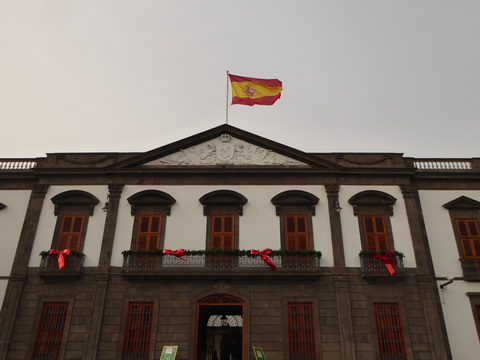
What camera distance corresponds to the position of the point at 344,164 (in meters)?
20.3

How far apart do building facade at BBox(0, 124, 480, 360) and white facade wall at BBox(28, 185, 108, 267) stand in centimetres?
6

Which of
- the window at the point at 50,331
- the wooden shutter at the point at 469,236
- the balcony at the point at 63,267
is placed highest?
the wooden shutter at the point at 469,236

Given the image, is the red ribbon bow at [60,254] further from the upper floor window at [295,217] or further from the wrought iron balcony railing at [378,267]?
the wrought iron balcony railing at [378,267]

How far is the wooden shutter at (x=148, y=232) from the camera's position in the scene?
18609 millimetres

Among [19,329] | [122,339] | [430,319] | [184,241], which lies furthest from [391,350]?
[19,329]

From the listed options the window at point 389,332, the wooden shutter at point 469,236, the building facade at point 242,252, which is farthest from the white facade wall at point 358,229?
the wooden shutter at point 469,236

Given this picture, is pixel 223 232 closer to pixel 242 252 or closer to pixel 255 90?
pixel 242 252

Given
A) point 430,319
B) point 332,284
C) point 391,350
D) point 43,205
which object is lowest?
point 391,350

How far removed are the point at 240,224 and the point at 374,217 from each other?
633cm

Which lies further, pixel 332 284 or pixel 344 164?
pixel 344 164

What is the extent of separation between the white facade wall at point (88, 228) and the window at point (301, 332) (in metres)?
9.01

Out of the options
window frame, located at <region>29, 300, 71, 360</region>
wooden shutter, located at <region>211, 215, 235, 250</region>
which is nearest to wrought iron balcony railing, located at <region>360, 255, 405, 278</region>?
wooden shutter, located at <region>211, 215, 235, 250</region>

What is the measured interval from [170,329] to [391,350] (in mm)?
9180

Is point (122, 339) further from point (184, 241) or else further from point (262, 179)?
point (262, 179)
